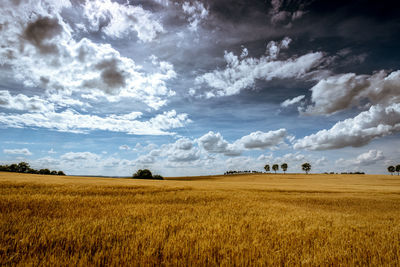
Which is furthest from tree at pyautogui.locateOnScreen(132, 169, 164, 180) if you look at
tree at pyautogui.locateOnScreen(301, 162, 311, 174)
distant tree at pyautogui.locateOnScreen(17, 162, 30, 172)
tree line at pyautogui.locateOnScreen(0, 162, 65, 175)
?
tree at pyautogui.locateOnScreen(301, 162, 311, 174)

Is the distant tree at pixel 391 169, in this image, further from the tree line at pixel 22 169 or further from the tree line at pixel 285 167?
the tree line at pixel 22 169

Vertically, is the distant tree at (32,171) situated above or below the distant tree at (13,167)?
below

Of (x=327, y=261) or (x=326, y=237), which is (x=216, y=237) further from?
(x=326, y=237)

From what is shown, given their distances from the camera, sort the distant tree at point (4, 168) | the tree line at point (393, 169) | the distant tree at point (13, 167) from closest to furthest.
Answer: the distant tree at point (4, 168), the distant tree at point (13, 167), the tree line at point (393, 169)

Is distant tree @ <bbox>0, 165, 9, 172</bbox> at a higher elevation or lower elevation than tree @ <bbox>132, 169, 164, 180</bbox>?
higher

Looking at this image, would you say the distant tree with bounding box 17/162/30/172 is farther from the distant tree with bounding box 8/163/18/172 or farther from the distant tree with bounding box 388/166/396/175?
the distant tree with bounding box 388/166/396/175

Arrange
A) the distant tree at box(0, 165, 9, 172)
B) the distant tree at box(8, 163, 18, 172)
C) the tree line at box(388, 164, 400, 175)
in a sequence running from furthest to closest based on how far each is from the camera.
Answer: the tree line at box(388, 164, 400, 175) < the distant tree at box(8, 163, 18, 172) < the distant tree at box(0, 165, 9, 172)

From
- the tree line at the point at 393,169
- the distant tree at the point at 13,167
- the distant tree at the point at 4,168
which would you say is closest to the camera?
the distant tree at the point at 4,168

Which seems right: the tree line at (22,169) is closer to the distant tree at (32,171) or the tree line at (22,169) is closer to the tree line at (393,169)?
the distant tree at (32,171)

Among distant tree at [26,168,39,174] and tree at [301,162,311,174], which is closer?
distant tree at [26,168,39,174]

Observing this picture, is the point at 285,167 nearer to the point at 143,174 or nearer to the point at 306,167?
the point at 306,167

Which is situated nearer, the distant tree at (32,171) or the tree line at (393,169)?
the distant tree at (32,171)

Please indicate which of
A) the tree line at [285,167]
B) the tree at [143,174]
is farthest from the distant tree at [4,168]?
the tree line at [285,167]

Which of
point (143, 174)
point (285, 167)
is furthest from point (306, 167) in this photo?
point (143, 174)
